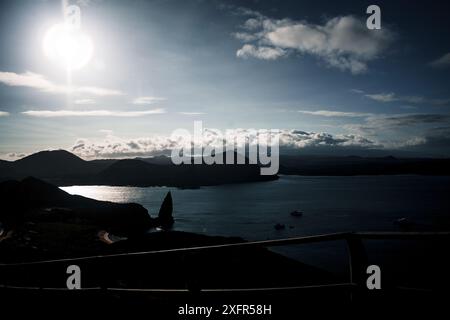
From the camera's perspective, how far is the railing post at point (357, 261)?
11.9 ft

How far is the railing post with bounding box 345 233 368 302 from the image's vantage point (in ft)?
11.9

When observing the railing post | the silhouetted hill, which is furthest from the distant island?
the silhouetted hill

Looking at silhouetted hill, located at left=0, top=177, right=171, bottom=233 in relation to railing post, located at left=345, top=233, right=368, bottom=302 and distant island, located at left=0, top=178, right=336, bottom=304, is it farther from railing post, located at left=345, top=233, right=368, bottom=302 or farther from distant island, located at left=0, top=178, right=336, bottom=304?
railing post, located at left=345, top=233, right=368, bottom=302

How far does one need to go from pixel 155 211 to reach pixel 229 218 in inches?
1412

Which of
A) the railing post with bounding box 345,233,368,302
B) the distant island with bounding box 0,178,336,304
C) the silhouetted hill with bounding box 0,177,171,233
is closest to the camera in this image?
the railing post with bounding box 345,233,368,302

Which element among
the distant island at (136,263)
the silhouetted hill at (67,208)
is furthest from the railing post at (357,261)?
the silhouetted hill at (67,208)

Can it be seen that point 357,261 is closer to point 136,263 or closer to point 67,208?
point 136,263

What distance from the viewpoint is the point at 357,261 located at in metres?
3.64

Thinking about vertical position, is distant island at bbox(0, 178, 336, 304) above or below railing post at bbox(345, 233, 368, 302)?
below

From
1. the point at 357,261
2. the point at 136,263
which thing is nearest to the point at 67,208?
the point at 136,263

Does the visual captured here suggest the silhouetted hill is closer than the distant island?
No

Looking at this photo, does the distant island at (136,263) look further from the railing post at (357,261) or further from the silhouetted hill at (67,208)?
the silhouetted hill at (67,208)

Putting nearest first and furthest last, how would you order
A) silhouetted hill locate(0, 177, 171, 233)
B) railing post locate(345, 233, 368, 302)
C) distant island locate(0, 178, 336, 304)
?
railing post locate(345, 233, 368, 302) < distant island locate(0, 178, 336, 304) < silhouetted hill locate(0, 177, 171, 233)
